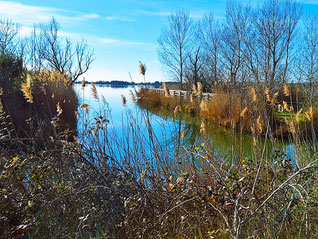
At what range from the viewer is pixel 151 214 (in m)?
2.26

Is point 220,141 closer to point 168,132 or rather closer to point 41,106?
point 168,132

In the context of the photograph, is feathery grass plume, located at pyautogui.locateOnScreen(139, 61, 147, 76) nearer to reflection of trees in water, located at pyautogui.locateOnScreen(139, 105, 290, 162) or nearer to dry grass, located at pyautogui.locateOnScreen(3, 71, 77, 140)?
reflection of trees in water, located at pyautogui.locateOnScreen(139, 105, 290, 162)

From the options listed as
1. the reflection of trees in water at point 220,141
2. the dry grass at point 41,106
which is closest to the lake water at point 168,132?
the reflection of trees in water at point 220,141

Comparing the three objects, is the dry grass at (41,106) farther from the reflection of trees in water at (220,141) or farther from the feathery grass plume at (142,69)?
the feathery grass plume at (142,69)

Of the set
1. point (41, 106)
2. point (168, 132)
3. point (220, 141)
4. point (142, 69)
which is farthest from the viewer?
point (41, 106)

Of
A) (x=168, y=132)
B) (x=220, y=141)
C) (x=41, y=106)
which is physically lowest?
(x=168, y=132)

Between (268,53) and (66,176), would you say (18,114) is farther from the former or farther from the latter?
(268,53)

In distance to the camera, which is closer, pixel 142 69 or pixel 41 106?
pixel 142 69

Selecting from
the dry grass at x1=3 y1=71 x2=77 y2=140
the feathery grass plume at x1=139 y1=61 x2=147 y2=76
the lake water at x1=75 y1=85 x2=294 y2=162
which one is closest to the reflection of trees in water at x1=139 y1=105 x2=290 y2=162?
the lake water at x1=75 y1=85 x2=294 y2=162

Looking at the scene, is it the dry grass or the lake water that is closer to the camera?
the lake water

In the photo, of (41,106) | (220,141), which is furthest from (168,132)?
(41,106)

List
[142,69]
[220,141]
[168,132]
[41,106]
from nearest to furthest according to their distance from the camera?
[142,69] → [220,141] → [168,132] → [41,106]

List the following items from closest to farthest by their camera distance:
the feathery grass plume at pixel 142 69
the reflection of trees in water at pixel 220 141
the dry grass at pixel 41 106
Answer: the feathery grass plume at pixel 142 69
the reflection of trees in water at pixel 220 141
the dry grass at pixel 41 106

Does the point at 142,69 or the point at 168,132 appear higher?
the point at 142,69
